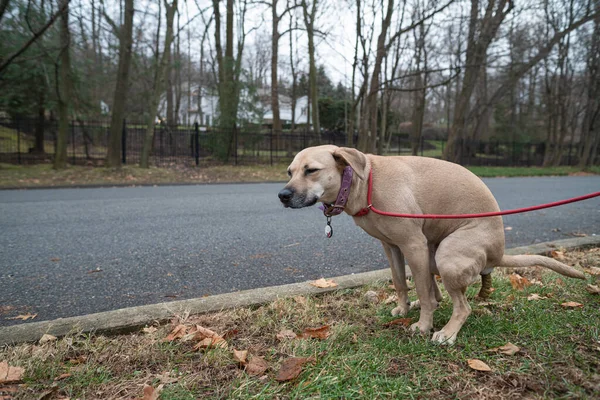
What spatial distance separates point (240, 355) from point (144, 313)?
91cm

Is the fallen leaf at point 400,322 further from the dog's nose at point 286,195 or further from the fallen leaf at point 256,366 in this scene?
the dog's nose at point 286,195

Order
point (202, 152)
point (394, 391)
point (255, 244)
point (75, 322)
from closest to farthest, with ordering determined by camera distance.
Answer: point (394, 391) → point (75, 322) → point (255, 244) → point (202, 152)

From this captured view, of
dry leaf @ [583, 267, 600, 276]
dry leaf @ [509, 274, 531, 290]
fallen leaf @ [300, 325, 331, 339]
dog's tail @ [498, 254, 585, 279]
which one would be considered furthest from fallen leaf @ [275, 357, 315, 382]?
dry leaf @ [583, 267, 600, 276]

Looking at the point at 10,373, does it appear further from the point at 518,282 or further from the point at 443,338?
the point at 518,282

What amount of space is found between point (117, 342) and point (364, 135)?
1761 cm

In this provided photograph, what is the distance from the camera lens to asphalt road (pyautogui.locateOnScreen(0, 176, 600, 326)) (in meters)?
3.50

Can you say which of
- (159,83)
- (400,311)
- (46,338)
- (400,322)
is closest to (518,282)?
(400,311)

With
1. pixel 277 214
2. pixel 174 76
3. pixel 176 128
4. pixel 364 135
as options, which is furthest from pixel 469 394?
pixel 174 76

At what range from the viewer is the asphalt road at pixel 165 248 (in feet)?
11.5

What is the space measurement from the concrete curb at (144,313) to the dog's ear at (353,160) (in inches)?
44.2

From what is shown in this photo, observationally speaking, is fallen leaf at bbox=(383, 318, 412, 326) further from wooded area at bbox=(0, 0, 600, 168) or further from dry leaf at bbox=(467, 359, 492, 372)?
wooded area at bbox=(0, 0, 600, 168)

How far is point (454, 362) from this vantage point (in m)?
2.26

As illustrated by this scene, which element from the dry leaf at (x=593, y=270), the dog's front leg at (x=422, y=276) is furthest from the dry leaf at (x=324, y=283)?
the dry leaf at (x=593, y=270)

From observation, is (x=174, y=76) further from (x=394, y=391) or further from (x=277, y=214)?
(x=394, y=391)
